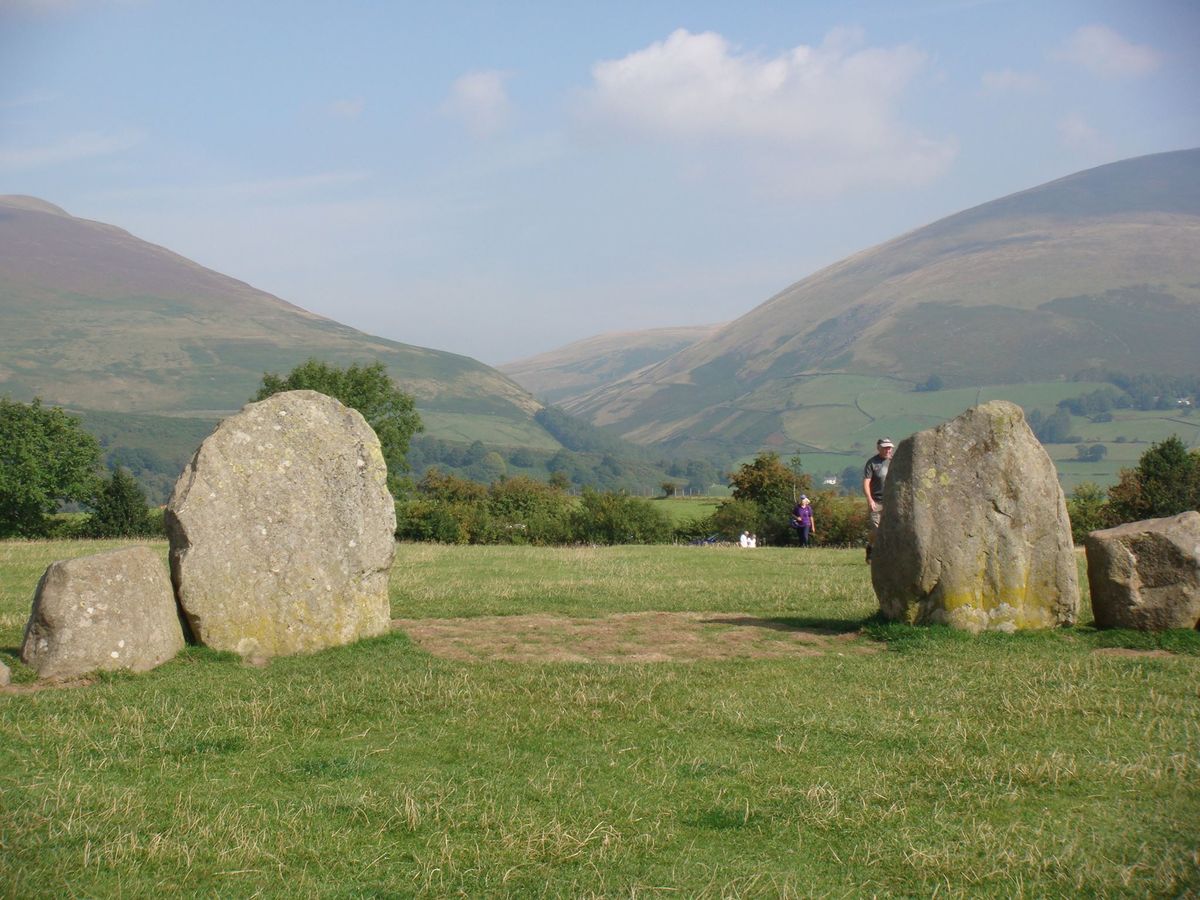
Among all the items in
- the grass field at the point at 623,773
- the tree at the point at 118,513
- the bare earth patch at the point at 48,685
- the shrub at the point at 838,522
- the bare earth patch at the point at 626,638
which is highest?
the grass field at the point at 623,773

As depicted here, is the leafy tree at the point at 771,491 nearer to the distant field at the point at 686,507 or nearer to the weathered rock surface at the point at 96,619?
the distant field at the point at 686,507

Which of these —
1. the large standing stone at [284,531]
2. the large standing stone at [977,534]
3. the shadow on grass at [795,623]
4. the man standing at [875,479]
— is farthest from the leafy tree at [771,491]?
the large standing stone at [284,531]

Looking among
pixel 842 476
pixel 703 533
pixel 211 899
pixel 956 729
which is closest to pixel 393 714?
pixel 211 899

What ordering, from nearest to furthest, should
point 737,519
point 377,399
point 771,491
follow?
1. point 737,519
2. point 771,491
3. point 377,399

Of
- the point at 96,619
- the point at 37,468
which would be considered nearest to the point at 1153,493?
the point at 96,619

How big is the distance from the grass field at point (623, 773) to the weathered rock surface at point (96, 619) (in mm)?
433

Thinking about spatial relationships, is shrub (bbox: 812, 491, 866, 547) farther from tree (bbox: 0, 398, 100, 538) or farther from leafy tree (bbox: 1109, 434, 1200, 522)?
tree (bbox: 0, 398, 100, 538)

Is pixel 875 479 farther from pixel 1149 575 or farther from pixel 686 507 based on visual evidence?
pixel 686 507

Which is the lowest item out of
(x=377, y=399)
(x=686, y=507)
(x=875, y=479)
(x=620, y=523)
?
(x=686, y=507)

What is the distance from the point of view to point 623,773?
360 inches

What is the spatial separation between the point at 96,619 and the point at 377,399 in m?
64.4

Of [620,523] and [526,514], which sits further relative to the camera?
[526,514]

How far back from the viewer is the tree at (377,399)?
2838 inches

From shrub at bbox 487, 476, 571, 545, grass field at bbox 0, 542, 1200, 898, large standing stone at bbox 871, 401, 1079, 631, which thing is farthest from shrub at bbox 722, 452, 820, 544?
grass field at bbox 0, 542, 1200, 898
